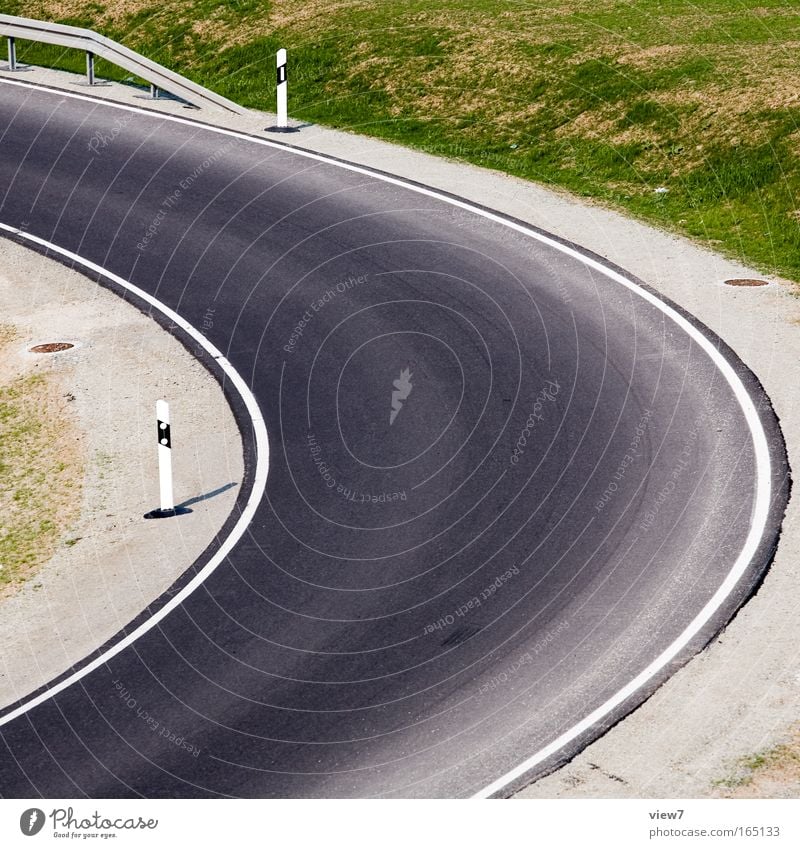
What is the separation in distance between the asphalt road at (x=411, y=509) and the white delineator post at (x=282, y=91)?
8.92ft

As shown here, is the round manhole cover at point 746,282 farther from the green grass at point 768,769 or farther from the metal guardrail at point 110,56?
the metal guardrail at point 110,56

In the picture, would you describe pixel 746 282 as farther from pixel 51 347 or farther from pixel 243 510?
pixel 51 347

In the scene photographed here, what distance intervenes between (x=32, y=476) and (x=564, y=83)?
560 inches

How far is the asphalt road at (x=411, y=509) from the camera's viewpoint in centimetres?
1220

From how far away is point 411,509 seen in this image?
15.9 metres

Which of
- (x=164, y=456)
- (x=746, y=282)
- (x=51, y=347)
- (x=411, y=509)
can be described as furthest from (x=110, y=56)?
(x=411, y=509)

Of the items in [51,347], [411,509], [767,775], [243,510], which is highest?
[51,347]

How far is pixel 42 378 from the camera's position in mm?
19844

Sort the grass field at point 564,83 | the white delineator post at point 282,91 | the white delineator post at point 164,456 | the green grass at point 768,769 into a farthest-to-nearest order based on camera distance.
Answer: the white delineator post at point 282,91, the grass field at point 564,83, the white delineator post at point 164,456, the green grass at point 768,769

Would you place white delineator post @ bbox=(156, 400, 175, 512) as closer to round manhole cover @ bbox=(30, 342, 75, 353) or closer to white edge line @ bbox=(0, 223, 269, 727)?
white edge line @ bbox=(0, 223, 269, 727)

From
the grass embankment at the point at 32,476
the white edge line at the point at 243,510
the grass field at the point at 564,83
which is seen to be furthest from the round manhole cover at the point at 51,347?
the grass field at the point at 564,83

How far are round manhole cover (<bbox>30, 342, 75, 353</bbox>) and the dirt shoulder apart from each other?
120 mm

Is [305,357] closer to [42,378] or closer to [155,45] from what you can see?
[42,378]

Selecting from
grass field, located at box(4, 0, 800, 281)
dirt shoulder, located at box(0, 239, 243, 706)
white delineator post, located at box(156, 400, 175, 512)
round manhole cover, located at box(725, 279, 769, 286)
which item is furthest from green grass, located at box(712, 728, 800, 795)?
grass field, located at box(4, 0, 800, 281)
